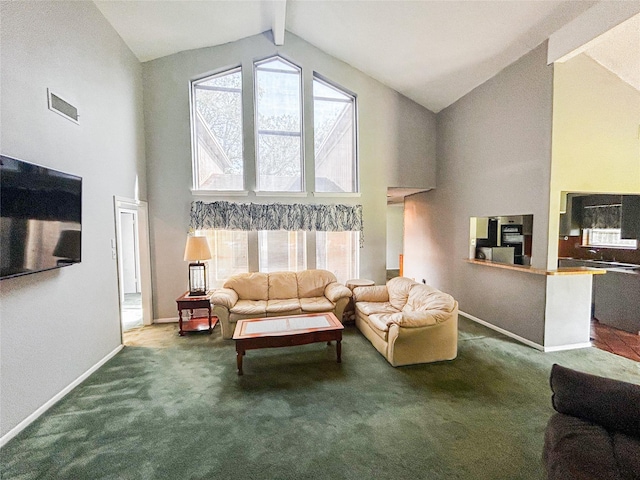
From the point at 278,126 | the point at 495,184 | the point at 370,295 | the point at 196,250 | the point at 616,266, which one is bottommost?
the point at 370,295

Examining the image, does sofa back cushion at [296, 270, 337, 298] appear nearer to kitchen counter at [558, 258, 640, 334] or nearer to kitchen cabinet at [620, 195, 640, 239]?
kitchen counter at [558, 258, 640, 334]

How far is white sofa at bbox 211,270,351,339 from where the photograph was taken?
12.8 feet

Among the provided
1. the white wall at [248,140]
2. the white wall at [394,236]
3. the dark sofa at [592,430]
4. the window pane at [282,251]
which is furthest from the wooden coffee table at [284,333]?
the white wall at [394,236]

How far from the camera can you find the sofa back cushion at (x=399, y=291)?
4.07m

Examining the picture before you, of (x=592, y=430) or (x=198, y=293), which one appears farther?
(x=198, y=293)

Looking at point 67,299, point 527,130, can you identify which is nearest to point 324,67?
point 527,130

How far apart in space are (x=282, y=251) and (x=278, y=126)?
223 centimetres

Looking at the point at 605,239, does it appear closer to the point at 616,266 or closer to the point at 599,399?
the point at 616,266

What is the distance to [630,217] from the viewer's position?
447cm

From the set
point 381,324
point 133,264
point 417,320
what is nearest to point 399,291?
point 381,324

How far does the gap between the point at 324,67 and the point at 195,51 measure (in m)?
2.18

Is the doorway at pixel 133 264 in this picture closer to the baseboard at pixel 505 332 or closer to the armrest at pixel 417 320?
the armrest at pixel 417 320

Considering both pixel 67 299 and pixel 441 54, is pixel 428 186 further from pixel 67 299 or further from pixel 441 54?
pixel 67 299

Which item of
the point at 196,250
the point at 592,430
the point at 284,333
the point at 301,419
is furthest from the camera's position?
the point at 196,250
